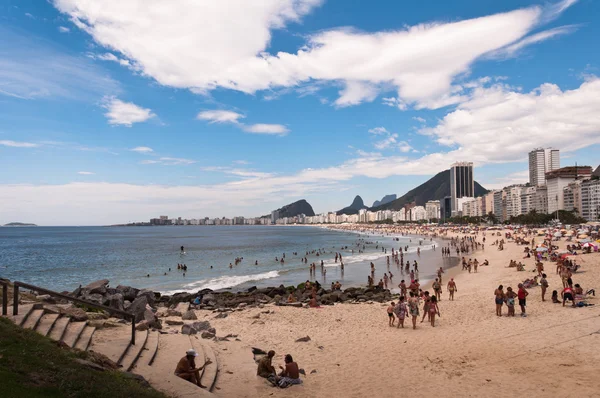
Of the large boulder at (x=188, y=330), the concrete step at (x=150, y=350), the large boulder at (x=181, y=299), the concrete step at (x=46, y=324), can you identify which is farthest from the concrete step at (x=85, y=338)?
the large boulder at (x=181, y=299)

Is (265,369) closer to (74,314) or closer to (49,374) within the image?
(49,374)

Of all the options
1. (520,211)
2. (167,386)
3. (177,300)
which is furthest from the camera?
(520,211)

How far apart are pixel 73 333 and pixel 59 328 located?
321mm

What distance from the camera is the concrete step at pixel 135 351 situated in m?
8.09

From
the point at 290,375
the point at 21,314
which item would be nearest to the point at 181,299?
the point at 21,314

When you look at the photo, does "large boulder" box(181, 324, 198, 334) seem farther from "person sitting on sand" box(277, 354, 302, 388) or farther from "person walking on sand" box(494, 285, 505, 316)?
"person walking on sand" box(494, 285, 505, 316)

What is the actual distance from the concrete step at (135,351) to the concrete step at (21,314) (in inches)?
94.6

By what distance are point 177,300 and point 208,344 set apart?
12.9 metres

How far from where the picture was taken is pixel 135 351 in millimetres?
8898

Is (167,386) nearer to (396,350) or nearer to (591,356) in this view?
(396,350)

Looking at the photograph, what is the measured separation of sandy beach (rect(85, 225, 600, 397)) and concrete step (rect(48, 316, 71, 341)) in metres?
2.20

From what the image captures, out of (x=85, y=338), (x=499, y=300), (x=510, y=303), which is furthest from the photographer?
(x=499, y=300)

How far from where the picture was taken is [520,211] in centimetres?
16988

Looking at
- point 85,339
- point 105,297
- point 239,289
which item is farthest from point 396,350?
point 239,289
